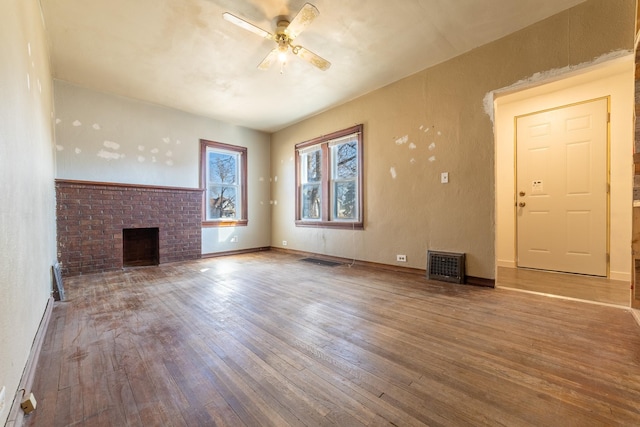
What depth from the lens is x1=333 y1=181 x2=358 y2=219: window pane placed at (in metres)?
4.62

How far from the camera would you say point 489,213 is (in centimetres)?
301

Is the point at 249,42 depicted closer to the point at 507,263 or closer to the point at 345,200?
the point at 345,200

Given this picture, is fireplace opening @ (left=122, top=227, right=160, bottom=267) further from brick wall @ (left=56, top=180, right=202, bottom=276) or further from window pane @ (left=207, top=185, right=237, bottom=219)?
window pane @ (left=207, top=185, right=237, bottom=219)

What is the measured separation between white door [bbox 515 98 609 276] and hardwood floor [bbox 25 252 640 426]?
1.54 meters

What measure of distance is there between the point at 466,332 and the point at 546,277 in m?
2.41

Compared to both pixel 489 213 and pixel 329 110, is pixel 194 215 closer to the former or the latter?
pixel 329 110

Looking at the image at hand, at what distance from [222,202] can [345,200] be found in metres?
2.62

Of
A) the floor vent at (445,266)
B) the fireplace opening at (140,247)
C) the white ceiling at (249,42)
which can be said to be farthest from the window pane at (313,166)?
the fireplace opening at (140,247)

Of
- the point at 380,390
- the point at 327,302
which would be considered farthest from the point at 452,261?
the point at 380,390

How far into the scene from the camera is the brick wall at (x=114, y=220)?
373 centimetres

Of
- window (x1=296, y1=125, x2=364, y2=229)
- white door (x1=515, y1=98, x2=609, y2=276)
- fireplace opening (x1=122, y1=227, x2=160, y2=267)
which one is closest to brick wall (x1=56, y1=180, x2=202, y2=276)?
fireplace opening (x1=122, y1=227, x2=160, y2=267)

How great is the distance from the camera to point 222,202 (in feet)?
18.1

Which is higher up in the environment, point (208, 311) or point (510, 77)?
point (510, 77)

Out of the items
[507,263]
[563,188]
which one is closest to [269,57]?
[563,188]
